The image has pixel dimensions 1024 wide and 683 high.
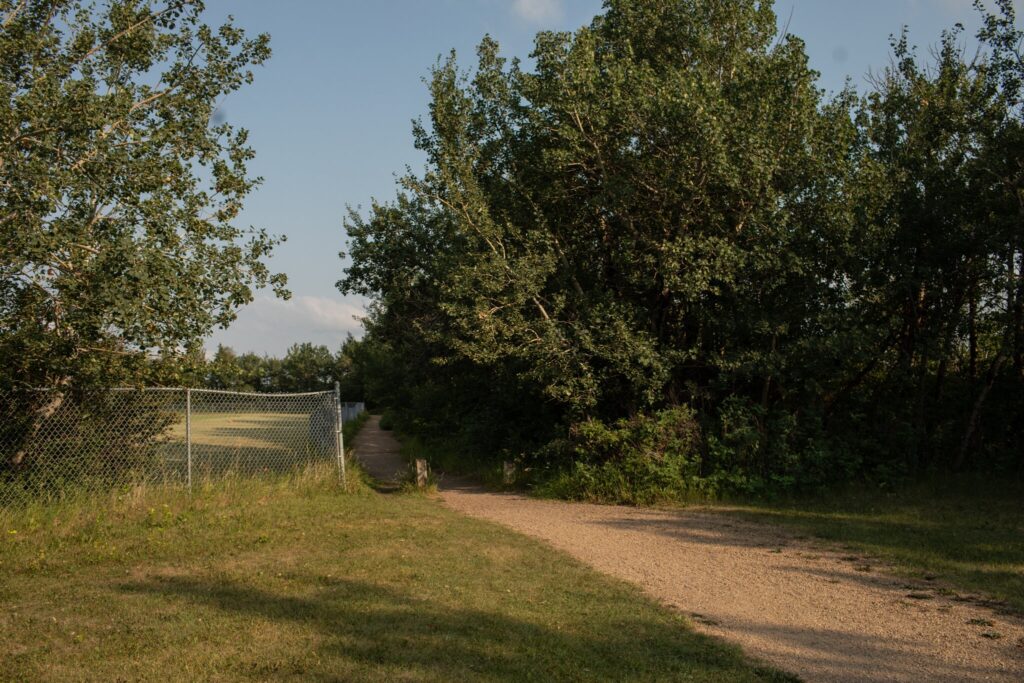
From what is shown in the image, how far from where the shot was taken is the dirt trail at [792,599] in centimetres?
554

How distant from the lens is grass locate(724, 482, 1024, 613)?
8.03 meters

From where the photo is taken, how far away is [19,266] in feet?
30.4

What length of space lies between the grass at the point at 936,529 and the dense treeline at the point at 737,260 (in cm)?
100

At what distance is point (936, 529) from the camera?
1036 cm

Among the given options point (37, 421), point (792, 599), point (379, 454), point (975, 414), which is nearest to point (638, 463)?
point (792, 599)

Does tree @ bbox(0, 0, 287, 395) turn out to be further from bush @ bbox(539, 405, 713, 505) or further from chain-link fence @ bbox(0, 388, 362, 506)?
bush @ bbox(539, 405, 713, 505)

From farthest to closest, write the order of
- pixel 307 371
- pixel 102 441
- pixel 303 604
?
pixel 307 371 → pixel 102 441 → pixel 303 604

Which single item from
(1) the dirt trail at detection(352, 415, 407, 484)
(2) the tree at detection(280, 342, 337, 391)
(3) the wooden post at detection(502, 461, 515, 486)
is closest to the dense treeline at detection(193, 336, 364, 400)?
(2) the tree at detection(280, 342, 337, 391)

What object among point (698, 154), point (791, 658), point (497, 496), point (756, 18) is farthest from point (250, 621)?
point (756, 18)

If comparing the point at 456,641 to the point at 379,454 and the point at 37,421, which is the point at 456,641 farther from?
the point at 379,454

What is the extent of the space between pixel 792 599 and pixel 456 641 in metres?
3.39

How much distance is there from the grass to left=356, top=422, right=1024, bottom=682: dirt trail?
48 centimetres

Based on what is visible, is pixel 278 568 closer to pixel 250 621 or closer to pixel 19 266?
pixel 250 621

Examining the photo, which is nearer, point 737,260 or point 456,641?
point 456,641
